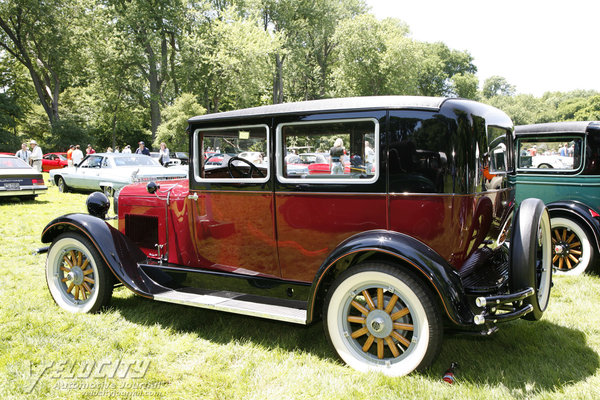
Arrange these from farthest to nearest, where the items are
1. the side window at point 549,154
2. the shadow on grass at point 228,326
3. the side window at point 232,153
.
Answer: the side window at point 549,154 → the side window at point 232,153 → the shadow on grass at point 228,326

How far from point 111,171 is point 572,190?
11.6 meters

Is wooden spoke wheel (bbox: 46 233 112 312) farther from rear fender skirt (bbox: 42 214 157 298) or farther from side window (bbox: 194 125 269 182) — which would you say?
side window (bbox: 194 125 269 182)

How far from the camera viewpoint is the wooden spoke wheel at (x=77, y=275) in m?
3.97

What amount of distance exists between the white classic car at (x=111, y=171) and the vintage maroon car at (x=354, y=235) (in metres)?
7.34

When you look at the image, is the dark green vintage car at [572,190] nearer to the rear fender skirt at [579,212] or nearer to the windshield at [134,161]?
the rear fender skirt at [579,212]

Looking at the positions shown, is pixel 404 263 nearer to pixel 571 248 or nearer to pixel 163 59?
pixel 571 248

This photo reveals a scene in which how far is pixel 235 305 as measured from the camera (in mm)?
3297

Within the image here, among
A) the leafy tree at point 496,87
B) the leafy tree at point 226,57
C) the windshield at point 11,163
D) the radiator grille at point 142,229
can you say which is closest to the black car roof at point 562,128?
the radiator grille at point 142,229

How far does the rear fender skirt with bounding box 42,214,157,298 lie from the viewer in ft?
12.4

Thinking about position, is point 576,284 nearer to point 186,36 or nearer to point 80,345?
point 80,345

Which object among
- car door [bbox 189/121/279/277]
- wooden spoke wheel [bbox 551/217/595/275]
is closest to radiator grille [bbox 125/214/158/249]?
car door [bbox 189/121/279/277]

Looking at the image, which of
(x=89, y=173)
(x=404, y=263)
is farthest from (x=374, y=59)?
(x=404, y=263)

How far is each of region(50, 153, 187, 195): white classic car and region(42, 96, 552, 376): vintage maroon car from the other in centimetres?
734

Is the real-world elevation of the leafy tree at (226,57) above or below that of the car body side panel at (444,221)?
above
